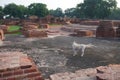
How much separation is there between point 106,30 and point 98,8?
25.9 metres

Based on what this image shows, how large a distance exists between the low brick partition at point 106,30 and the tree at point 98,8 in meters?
25.0

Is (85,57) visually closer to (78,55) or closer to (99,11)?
(78,55)

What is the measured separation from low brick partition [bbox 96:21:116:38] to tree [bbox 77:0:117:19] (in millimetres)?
24981

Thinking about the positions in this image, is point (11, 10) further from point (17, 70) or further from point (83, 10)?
point (17, 70)

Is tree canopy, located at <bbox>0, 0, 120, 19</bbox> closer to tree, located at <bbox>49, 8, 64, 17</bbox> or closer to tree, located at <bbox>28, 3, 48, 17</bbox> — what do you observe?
tree, located at <bbox>28, 3, 48, 17</bbox>

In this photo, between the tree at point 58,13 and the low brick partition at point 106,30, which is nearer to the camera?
the low brick partition at point 106,30

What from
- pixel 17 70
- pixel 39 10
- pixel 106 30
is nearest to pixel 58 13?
pixel 39 10

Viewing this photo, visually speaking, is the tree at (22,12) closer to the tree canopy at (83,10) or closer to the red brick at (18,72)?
the tree canopy at (83,10)

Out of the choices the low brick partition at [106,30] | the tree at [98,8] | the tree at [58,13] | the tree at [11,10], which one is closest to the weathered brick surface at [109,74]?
the low brick partition at [106,30]

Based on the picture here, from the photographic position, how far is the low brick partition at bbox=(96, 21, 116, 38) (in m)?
15.5

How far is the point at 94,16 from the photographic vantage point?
4291 cm

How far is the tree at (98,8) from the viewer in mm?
40219

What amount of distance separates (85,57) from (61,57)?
0.94 metres

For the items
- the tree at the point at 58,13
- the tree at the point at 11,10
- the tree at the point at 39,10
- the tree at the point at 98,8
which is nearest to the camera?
the tree at the point at 98,8
